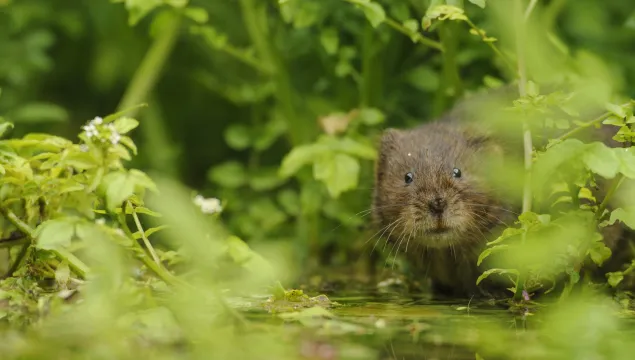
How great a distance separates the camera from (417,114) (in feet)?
19.1

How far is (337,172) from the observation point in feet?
15.3

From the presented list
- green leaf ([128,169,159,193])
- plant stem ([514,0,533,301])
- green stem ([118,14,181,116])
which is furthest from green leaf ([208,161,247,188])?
green leaf ([128,169,159,193])

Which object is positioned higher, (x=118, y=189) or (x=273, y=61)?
(x=273, y=61)

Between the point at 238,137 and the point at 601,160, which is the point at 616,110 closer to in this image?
the point at 601,160

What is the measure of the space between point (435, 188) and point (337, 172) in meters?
0.69

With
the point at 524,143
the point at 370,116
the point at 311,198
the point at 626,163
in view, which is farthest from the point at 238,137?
the point at 626,163

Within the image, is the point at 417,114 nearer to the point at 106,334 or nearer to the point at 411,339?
the point at 411,339

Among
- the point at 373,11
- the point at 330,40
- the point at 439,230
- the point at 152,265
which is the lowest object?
the point at 152,265

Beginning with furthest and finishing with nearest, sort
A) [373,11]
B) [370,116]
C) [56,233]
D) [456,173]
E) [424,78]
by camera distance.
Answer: [424,78]
[370,116]
[456,173]
[373,11]
[56,233]

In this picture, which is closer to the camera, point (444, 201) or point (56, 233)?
point (56, 233)

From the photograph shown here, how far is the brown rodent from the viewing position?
13.5ft

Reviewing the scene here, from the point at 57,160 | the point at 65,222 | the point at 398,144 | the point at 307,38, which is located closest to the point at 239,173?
the point at 307,38

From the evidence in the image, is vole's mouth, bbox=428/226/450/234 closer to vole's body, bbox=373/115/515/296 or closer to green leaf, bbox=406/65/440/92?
vole's body, bbox=373/115/515/296

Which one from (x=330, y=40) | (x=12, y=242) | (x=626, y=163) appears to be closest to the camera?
(x=626, y=163)
